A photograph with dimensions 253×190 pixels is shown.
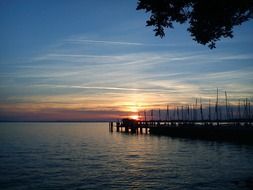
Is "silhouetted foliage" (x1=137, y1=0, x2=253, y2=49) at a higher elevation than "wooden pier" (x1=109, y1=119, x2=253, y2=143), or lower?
higher

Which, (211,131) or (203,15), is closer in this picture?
(203,15)

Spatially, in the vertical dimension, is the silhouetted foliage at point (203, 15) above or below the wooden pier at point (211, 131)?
above

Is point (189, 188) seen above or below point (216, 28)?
below

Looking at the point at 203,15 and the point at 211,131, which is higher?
the point at 203,15

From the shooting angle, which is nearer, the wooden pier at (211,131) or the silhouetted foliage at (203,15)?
the silhouetted foliage at (203,15)

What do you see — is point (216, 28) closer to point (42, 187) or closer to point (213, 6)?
point (213, 6)

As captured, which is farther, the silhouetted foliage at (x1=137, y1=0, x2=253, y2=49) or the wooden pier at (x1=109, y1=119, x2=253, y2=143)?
the wooden pier at (x1=109, y1=119, x2=253, y2=143)

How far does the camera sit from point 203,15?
13.3 meters

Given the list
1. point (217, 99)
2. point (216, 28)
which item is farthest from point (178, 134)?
point (216, 28)

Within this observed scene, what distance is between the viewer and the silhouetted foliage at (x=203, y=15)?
42.1 feet

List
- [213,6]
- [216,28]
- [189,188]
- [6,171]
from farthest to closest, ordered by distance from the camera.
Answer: [6,171], [189,188], [216,28], [213,6]

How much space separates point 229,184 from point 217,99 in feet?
251

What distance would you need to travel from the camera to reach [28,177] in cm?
2823

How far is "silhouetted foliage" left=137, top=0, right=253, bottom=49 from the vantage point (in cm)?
1284
